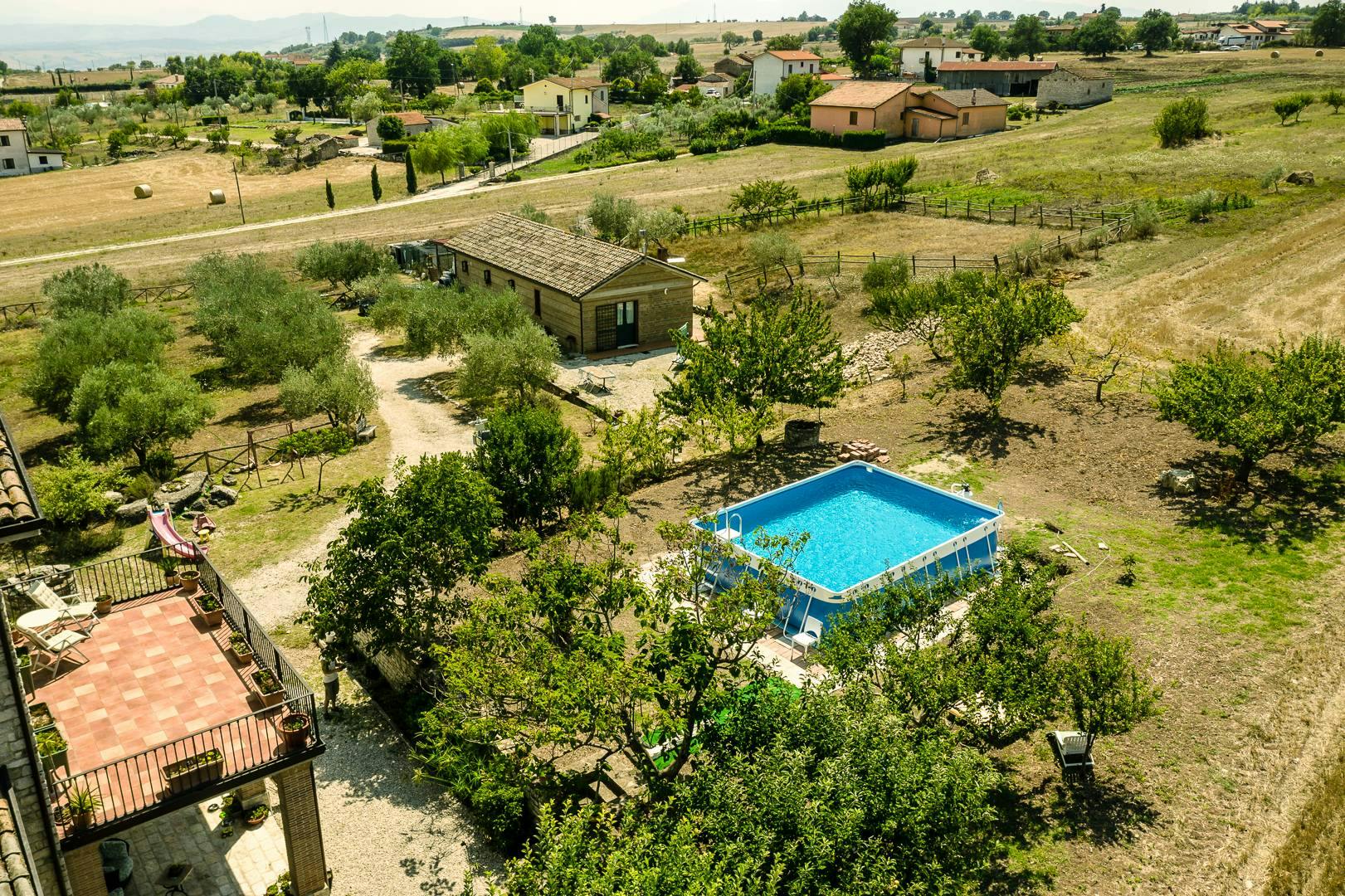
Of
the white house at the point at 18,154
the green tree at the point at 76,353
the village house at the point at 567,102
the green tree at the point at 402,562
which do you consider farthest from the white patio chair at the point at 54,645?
the white house at the point at 18,154

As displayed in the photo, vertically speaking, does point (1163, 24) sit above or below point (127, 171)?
above

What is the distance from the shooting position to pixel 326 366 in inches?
1241

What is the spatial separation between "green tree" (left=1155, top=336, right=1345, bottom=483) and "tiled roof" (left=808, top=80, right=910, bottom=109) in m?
66.0

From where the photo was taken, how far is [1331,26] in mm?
143625

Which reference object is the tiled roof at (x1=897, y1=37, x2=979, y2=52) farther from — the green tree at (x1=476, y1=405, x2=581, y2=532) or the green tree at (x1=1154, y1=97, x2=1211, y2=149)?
the green tree at (x1=476, y1=405, x2=581, y2=532)

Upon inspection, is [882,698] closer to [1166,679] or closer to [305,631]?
[1166,679]

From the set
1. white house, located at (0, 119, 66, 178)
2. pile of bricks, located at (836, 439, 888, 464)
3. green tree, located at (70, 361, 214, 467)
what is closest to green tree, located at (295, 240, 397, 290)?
green tree, located at (70, 361, 214, 467)

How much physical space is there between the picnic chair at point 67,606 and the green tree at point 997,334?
23607 millimetres

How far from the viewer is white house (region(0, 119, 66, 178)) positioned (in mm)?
95812

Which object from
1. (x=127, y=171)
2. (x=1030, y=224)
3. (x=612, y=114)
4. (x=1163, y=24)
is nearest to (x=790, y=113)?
(x=612, y=114)

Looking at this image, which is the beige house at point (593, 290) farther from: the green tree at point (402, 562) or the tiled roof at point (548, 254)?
the green tree at point (402, 562)

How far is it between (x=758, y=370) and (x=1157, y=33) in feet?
582

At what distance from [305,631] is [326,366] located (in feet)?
40.5

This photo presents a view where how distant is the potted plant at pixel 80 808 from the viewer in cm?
1195
